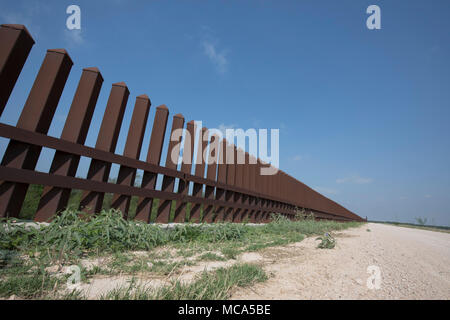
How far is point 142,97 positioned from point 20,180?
1.89 m

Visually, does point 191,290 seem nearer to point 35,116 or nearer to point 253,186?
point 35,116

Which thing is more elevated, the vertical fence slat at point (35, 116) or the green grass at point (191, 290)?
the vertical fence slat at point (35, 116)

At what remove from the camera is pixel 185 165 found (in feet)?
13.3

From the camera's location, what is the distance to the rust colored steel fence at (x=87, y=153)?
2.05 m

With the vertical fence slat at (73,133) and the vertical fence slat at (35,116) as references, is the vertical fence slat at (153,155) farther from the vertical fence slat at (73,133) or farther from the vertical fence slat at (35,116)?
the vertical fence slat at (35,116)

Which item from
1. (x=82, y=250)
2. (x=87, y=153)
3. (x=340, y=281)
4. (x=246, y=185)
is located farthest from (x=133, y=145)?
(x=246, y=185)

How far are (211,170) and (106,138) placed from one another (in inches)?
96.0

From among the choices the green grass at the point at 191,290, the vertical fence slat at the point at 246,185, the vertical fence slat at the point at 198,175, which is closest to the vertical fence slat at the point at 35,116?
the green grass at the point at 191,290

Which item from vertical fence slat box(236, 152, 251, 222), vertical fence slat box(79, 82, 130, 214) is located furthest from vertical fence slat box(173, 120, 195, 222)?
vertical fence slat box(236, 152, 251, 222)

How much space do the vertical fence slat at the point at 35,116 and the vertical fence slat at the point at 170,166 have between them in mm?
1677

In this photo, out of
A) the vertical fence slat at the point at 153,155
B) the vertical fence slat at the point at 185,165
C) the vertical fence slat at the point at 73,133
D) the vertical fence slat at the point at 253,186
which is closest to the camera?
the vertical fence slat at the point at 73,133

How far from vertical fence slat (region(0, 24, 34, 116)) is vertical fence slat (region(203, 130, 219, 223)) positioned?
3.27 m

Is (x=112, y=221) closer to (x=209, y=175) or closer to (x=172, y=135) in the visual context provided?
(x=172, y=135)

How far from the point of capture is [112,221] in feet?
7.07
